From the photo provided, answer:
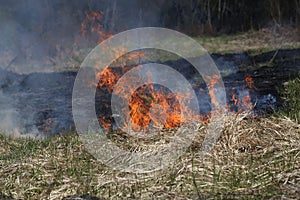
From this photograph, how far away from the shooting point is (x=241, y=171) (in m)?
4.43

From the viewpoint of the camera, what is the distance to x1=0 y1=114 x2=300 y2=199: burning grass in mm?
4129

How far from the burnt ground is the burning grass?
1.91 meters

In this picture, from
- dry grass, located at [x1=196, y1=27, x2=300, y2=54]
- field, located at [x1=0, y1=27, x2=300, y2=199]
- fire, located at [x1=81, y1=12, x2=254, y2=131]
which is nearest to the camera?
field, located at [x1=0, y1=27, x2=300, y2=199]

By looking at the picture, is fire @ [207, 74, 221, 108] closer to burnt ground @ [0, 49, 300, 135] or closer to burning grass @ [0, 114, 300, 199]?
burnt ground @ [0, 49, 300, 135]

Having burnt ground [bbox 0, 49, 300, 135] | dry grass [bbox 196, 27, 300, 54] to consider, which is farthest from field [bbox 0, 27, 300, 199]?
dry grass [bbox 196, 27, 300, 54]

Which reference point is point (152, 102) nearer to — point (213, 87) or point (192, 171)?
point (213, 87)

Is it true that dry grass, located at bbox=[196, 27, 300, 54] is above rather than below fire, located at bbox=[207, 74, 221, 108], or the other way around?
above

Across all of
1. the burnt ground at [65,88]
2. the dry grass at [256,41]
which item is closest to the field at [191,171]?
the burnt ground at [65,88]

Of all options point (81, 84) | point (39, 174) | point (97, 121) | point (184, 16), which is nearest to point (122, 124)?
point (97, 121)

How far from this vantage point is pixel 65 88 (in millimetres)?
9883

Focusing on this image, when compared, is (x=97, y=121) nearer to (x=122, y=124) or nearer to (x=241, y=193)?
(x=122, y=124)

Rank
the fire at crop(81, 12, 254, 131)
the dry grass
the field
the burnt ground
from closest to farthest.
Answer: the field < the fire at crop(81, 12, 254, 131) < the burnt ground < the dry grass

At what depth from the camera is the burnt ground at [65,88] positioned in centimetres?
769

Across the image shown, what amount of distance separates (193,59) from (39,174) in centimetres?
781
